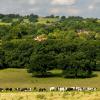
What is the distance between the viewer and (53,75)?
10319cm

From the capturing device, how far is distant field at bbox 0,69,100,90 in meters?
89.2

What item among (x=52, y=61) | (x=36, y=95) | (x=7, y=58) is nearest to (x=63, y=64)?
(x=52, y=61)

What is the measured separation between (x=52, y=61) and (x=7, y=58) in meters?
15.5

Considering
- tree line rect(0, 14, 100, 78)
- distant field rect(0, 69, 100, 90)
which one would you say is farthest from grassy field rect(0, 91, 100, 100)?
tree line rect(0, 14, 100, 78)

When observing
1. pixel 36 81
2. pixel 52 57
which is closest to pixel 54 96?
pixel 36 81

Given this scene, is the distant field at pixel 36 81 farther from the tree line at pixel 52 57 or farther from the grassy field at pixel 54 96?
the grassy field at pixel 54 96

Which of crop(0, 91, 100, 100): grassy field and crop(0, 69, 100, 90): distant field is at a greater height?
crop(0, 91, 100, 100): grassy field

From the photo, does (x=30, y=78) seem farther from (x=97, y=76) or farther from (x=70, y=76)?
(x=97, y=76)

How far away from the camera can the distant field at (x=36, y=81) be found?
89175 millimetres

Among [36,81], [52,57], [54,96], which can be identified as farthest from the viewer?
[52,57]

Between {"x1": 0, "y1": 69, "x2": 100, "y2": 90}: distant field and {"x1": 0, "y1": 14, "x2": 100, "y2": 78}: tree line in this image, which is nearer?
{"x1": 0, "y1": 69, "x2": 100, "y2": 90}: distant field

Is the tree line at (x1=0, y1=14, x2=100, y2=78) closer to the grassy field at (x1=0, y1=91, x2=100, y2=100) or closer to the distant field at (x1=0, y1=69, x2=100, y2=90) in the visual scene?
the distant field at (x1=0, y1=69, x2=100, y2=90)

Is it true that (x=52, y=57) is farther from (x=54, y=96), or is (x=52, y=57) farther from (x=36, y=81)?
(x=54, y=96)

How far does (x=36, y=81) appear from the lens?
94875 millimetres
